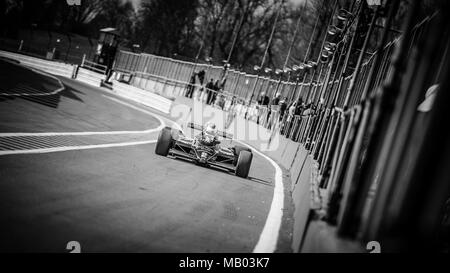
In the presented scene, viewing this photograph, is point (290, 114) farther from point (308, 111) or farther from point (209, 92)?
point (209, 92)

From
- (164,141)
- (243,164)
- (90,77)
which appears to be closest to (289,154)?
(243,164)

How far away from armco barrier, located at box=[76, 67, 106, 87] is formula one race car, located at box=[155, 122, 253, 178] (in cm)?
2578

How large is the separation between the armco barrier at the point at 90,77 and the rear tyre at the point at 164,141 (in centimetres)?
2580

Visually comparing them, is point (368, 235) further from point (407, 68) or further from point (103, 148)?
point (103, 148)

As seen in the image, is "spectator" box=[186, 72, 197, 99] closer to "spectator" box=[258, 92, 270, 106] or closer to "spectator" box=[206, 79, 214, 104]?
"spectator" box=[206, 79, 214, 104]

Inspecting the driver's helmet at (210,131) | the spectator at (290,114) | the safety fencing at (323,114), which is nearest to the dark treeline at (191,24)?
the safety fencing at (323,114)

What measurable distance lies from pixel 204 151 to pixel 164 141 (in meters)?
1.04

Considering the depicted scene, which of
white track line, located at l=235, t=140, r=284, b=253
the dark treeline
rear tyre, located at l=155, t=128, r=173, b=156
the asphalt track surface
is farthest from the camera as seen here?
the dark treeline

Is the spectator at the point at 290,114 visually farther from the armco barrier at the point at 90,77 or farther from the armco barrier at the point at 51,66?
the armco barrier at the point at 51,66

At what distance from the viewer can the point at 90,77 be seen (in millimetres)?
34562

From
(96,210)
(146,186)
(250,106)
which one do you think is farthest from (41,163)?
(250,106)

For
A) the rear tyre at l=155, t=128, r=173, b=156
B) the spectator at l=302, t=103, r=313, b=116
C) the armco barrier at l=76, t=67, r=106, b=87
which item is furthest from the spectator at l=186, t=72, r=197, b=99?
the rear tyre at l=155, t=128, r=173, b=156

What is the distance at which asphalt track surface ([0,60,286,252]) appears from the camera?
402 cm

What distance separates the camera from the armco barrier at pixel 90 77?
112ft
